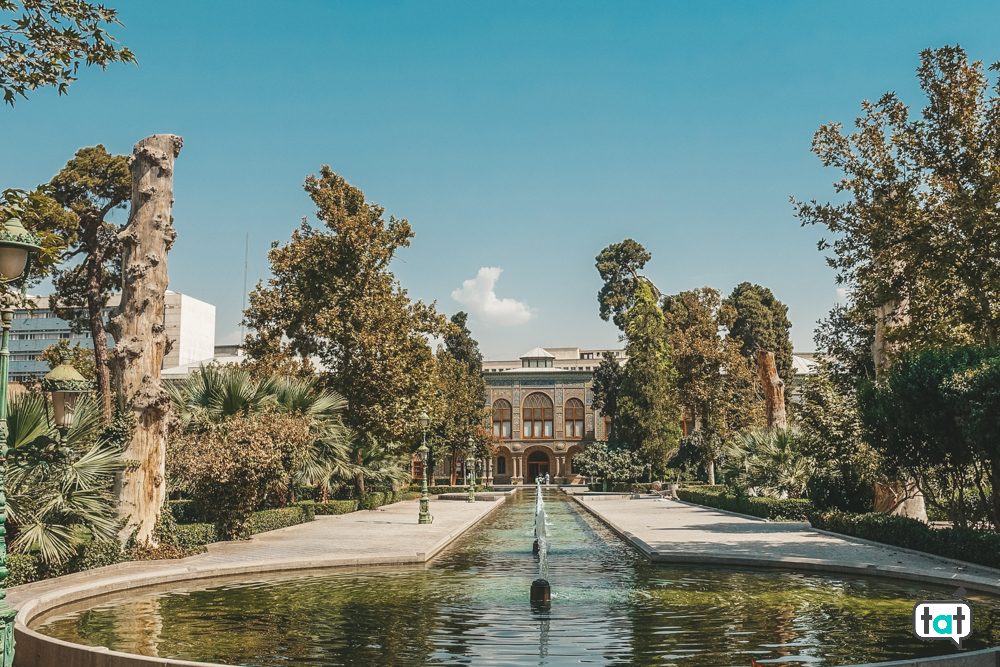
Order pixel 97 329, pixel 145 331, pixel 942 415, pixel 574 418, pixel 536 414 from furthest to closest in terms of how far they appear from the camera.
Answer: pixel 536 414 < pixel 574 418 < pixel 97 329 < pixel 145 331 < pixel 942 415

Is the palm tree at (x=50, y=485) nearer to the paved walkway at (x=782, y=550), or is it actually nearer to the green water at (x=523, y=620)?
the green water at (x=523, y=620)

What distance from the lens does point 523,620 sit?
8945mm

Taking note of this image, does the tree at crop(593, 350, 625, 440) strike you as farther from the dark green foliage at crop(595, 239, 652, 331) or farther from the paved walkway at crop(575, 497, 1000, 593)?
the paved walkway at crop(575, 497, 1000, 593)

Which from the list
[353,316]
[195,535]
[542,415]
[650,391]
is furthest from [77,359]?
[542,415]

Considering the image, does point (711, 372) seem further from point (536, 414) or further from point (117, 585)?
point (536, 414)

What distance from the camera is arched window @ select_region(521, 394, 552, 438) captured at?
2763 inches

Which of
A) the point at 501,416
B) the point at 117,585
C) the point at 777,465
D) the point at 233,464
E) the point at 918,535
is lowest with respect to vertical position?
the point at 117,585

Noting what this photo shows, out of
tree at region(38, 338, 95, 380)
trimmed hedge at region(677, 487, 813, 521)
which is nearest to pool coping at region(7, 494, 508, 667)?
trimmed hedge at region(677, 487, 813, 521)

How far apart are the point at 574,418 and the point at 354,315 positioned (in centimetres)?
4425

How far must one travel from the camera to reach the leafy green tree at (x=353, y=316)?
27.9 metres

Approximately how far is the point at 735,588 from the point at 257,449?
9503 mm

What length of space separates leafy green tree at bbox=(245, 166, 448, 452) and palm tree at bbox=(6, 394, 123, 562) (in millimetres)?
15030

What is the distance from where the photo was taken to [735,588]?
36.7 ft

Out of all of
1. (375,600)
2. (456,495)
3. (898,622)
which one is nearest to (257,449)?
(375,600)
